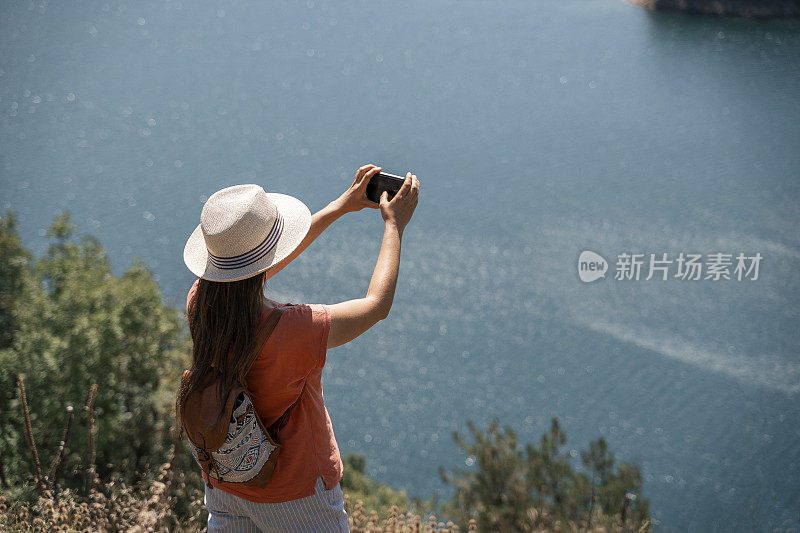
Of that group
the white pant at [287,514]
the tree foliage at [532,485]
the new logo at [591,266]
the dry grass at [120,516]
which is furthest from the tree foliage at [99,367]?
the new logo at [591,266]

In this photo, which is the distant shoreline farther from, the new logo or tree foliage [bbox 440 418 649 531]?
tree foliage [bbox 440 418 649 531]

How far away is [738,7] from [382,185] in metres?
12.8

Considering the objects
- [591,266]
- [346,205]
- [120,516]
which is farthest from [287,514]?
[591,266]

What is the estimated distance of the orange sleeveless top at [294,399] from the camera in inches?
39.9

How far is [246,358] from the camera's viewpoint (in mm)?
1012

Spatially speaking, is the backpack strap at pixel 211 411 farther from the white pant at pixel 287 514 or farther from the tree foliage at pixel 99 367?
the tree foliage at pixel 99 367

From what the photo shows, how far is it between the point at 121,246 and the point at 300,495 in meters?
13.0

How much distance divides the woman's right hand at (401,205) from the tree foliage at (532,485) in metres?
2.65

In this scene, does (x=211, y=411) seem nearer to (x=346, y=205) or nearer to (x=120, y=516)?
(x=346, y=205)

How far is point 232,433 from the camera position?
1053 mm

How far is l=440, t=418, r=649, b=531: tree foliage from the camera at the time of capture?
398 cm

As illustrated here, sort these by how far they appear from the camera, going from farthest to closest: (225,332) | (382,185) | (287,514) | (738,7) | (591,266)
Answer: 1. (591,266)
2. (738,7)
3. (382,185)
4. (287,514)
5. (225,332)

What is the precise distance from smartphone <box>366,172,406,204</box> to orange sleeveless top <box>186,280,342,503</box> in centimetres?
30

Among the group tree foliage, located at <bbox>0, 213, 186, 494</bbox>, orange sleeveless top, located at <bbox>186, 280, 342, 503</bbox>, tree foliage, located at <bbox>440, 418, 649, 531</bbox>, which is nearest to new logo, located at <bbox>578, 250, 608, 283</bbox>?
tree foliage, located at <bbox>0, 213, 186, 494</bbox>
